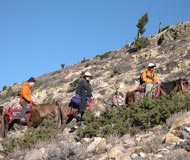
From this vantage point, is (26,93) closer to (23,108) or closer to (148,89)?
(23,108)

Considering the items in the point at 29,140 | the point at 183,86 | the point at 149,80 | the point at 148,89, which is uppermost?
the point at 149,80

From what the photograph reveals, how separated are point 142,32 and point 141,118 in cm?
4191

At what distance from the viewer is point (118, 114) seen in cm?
1220

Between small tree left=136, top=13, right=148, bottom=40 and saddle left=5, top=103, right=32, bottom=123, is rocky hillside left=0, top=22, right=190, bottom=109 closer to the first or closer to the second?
small tree left=136, top=13, right=148, bottom=40

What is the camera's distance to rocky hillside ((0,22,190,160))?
28.4 feet

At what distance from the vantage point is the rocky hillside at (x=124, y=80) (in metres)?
8.65

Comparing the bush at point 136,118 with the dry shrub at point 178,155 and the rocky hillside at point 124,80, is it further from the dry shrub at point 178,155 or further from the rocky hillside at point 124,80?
the dry shrub at point 178,155

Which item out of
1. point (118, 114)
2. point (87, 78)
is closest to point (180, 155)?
point (118, 114)

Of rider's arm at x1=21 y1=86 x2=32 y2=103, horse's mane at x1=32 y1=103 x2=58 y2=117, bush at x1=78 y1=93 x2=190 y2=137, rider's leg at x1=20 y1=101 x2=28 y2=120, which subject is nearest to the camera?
bush at x1=78 y1=93 x2=190 y2=137

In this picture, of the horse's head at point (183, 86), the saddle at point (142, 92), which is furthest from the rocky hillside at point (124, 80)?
the horse's head at point (183, 86)

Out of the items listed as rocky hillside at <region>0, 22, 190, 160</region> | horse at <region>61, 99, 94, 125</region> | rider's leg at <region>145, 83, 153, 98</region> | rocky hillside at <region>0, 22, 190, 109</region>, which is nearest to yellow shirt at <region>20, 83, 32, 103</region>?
horse at <region>61, 99, 94, 125</region>

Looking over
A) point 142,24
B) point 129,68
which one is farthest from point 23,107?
point 142,24

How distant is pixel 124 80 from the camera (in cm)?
2966

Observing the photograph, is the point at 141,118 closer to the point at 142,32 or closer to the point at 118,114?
the point at 118,114
